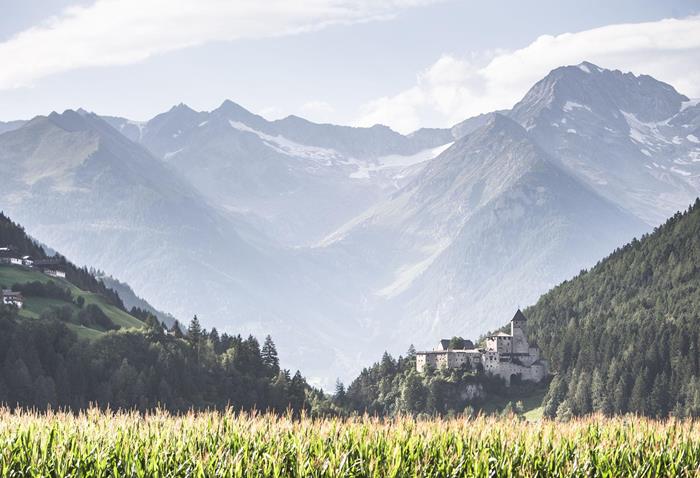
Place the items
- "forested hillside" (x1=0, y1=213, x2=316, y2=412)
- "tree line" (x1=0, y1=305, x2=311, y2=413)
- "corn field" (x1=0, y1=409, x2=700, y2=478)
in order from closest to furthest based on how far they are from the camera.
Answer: "corn field" (x1=0, y1=409, x2=700, y2=478)
"tree line" (x1=0, y1=305, x2=311, y2=413)
"forested hillside" (x1=0, y1=213, x2=316, y2=412)

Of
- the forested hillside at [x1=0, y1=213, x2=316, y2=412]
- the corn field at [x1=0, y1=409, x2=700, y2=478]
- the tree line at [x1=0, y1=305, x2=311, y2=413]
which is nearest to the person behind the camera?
the corn field at [x1=0, y1=409, x2=700, y2=478]

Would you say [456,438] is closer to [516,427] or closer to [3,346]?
[516,427]

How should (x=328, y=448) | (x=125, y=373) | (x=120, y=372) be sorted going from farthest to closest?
1. (x=125, y=373)
2. (x=120, y=372)
3. (x=328, y=448)

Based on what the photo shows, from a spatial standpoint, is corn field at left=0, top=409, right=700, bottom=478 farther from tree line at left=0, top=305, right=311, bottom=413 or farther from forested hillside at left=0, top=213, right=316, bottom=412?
forested hillside at left=0, top=213, right=316, bottom=412

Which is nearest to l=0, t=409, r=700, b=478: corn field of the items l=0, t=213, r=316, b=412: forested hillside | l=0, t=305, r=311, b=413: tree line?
l=0, t=305, r=311, b=413: tree line

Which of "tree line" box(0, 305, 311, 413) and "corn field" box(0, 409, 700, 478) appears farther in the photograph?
"tree line" box(0, 305, 311, 413)

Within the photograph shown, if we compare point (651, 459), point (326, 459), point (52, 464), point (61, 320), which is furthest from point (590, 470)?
point (61, 320)

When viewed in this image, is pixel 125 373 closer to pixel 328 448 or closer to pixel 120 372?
pixel 120 372

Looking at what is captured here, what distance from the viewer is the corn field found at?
35969 mm

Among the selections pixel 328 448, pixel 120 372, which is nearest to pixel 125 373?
pixel 120 372

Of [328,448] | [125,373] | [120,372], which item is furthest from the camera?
[125,373]

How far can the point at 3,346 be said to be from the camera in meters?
174

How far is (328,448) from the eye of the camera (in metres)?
38.8

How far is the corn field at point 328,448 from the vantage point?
3597 centimetres
